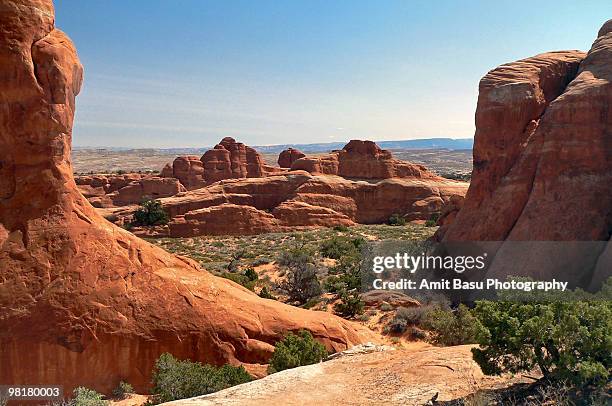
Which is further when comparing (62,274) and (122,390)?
(62,274)

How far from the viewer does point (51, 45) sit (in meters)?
9.70

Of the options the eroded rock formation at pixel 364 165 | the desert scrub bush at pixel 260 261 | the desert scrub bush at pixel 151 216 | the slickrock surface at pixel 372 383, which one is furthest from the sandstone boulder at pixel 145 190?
the slickrock surface at pixel 372 383

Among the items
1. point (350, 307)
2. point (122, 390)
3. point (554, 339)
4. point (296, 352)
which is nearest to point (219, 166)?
point (350, 307)

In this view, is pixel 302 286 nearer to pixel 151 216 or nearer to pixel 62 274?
pixel 62 274

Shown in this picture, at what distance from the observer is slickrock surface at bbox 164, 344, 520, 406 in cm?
756

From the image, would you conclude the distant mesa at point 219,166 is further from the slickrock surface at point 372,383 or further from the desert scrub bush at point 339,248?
the slickrock surface at point 372,383

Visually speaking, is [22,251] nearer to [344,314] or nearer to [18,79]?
[18,79]

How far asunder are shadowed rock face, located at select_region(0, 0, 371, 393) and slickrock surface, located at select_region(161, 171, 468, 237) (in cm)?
→ 3112

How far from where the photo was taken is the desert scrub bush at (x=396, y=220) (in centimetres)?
4741

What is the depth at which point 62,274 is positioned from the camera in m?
9.56

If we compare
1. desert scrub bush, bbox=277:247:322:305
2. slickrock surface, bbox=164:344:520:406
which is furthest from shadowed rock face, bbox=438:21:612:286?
Result: slickrock surface, bbox=164:344:520:406

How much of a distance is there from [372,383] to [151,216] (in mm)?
36809

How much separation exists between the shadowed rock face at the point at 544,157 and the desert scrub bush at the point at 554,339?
24.7 feet

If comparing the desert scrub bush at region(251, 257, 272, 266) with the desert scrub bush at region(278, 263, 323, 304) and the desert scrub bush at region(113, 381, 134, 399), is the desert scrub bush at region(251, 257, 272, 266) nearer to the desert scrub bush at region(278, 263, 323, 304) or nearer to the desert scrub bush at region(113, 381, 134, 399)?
the desert scrub bush at region(278, 263, 323, 304)
